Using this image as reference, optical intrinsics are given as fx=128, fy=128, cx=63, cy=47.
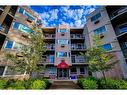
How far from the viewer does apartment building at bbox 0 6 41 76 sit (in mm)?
9119

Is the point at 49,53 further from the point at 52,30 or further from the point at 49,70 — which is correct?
the point at 52,30

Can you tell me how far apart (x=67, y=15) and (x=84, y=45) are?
6.33 meters

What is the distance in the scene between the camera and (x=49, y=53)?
14.1 meters

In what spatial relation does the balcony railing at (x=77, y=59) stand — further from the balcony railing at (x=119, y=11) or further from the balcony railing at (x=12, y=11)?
the balcony railing at (x=12, y=11)

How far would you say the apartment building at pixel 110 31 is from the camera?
31.1 feet

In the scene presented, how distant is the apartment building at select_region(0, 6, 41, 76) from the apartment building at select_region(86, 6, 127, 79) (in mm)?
5429

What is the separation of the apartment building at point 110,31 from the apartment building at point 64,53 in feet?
8.22

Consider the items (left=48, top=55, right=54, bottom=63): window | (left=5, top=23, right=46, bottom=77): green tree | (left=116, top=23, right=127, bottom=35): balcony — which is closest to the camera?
(left=5, top=23, right=46, bottom=77): green tree

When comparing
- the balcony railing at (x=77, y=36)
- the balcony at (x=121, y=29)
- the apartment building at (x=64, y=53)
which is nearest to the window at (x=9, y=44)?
the apartment building at (x=64, y=53)

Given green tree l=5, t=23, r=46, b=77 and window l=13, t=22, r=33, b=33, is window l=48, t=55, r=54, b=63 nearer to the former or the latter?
window l=13, t=22, r=33, b=33

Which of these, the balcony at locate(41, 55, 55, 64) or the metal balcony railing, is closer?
the balcony at locate(41, 55, 55, 64)

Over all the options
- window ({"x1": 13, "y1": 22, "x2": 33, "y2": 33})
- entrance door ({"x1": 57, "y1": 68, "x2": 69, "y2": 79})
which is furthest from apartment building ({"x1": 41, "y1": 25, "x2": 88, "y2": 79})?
window ({"x1": 13, "y1": 22, "x2": 33, "y2": 33})

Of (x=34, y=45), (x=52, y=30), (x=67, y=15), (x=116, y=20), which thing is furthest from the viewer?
(x=52, y=30)
